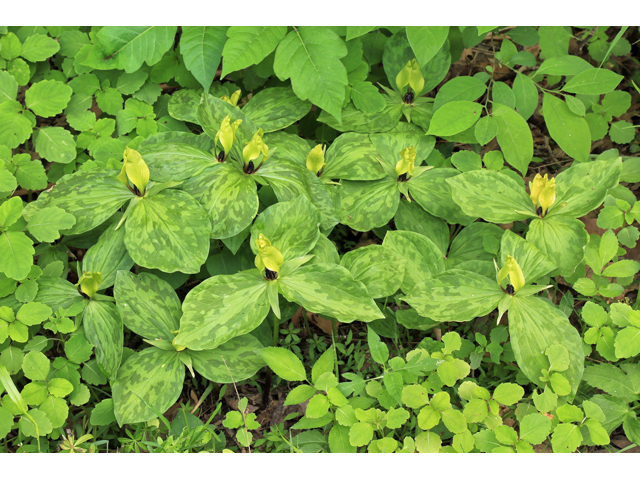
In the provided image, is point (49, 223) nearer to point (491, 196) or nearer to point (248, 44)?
point (248, 44)

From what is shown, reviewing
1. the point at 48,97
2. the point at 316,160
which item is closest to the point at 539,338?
the point at 316,160

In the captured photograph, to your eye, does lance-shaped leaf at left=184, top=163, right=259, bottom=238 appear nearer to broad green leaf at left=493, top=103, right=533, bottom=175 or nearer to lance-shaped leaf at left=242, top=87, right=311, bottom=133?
lance-shaped leaf at left=242, top=87, right=311, bottom=133

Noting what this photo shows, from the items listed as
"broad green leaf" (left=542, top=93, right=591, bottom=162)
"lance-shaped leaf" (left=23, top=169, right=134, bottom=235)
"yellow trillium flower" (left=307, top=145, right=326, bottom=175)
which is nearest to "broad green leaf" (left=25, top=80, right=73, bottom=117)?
"lance-shaped leaf" (left=23, top=169, right=134, bottom=235)

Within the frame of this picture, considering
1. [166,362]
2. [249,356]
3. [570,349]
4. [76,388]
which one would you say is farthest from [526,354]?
[76,388]

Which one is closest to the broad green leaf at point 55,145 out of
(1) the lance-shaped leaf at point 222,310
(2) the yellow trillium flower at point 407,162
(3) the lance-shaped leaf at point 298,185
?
(3) the lance-shaped leaf at point 298,185

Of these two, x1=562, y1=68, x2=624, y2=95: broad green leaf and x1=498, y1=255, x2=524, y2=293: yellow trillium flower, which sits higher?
x1=562, y1=68, x2=624, y2=95: broad green leaf

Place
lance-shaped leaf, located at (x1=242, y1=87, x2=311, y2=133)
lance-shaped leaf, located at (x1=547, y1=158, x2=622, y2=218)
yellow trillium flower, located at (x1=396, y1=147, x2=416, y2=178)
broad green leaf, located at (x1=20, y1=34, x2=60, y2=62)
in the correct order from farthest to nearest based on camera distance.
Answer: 1. broad green leaf, located at (x1=20, y1=34, x2=60, y2=62)
2. lance-shaped leaf, located at (x1=242, y1=87, x2=311, y2=133)
3. yellow trillium flower, located at (x1=396, y1=147, x2=416, y2=178)
4. lance-shaped leaf, located at (x1=547, y1=158, x2=622, y2=218)
